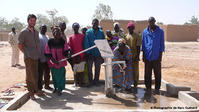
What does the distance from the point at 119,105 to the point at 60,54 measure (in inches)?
71.9

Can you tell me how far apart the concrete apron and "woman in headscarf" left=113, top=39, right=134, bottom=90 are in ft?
0.93

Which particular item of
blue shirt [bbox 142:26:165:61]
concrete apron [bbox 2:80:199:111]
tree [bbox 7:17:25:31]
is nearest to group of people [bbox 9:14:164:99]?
blue shirt [bbox 142:26:165:61]

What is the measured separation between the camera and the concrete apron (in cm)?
390

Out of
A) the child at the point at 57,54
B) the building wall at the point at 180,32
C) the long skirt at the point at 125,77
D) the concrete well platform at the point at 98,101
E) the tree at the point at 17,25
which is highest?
the tree at the point at 17,25

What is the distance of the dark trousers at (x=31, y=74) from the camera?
4387 mm

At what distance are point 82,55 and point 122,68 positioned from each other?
1.17m

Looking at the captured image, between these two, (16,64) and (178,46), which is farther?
(178,46)

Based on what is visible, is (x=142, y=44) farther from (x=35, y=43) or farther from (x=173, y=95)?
(x=35, y=43)

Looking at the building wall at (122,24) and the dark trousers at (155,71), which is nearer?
the dark trousers at (155,71)

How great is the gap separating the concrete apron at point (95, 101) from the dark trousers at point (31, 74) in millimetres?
209

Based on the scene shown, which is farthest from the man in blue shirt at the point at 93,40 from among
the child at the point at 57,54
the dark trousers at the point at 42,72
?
the dark trousers at the point at 42,72

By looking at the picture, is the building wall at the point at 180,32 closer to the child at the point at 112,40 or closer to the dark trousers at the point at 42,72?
the child at the point at 112,40

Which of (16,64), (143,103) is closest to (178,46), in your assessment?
(16,64)

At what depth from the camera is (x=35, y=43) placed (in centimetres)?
452
